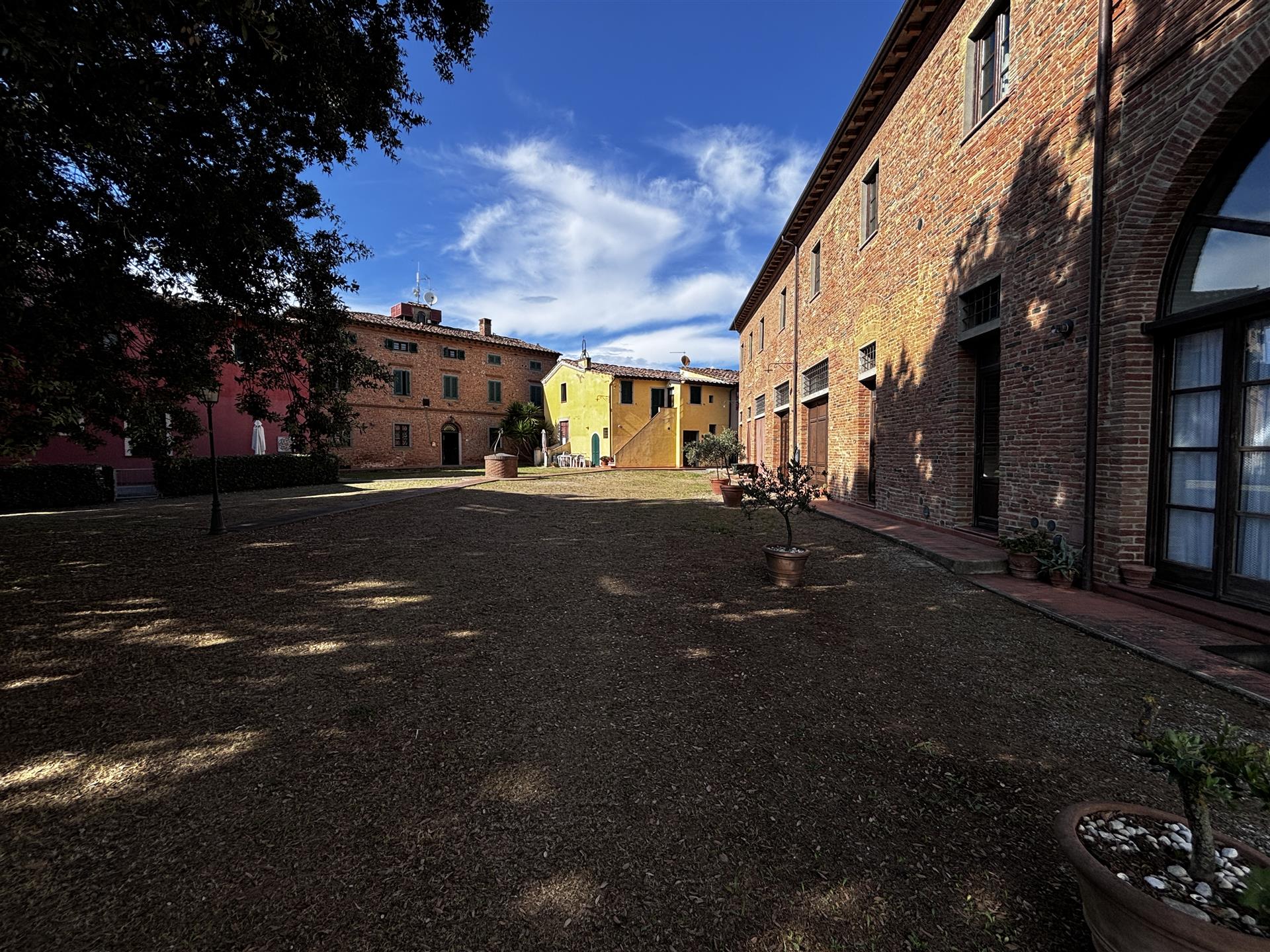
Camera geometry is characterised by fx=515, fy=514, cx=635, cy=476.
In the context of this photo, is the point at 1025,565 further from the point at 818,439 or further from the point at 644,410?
the point at 644,410

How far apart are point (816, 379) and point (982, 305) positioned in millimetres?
6605

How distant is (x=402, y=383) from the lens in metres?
29.9

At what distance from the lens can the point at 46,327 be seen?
4422 mm

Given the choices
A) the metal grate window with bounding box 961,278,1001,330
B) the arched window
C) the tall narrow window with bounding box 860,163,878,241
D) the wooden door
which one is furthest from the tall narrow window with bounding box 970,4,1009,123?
the wooden door

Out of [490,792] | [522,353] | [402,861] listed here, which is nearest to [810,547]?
[490,792]

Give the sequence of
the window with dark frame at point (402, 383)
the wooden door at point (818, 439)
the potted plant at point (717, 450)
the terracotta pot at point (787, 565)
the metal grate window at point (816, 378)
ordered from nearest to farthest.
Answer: the terracotta pot at point (787, 565)
the metal grate window at point (816, 378)
the wooden door at point (818, 439)
the potted plant at point (717, 450)
the window with dark frame at point (402, 383)

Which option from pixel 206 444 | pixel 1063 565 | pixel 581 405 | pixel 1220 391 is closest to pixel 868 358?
pixel 1063 565

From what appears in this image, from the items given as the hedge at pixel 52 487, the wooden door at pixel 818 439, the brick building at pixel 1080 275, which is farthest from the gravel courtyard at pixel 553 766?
the hedge at pixel 52 487

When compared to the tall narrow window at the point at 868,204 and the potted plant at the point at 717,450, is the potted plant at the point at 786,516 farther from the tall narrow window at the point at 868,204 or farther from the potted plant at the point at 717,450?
the potted plant at the point at 717,450

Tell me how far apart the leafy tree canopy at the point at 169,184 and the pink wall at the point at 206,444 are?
401 inches

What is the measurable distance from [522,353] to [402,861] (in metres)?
35.1

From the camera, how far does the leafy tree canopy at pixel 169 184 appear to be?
12.5 ft

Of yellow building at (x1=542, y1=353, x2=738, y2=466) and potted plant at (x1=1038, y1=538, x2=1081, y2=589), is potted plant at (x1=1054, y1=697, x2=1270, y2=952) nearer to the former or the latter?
potted plant at (x1=1038, y1=538, x2=1081, y2=589)

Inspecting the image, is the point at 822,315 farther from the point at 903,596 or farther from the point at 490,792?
the point at 490,792
